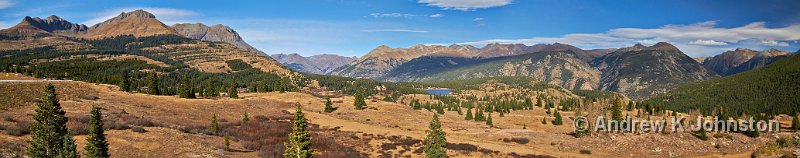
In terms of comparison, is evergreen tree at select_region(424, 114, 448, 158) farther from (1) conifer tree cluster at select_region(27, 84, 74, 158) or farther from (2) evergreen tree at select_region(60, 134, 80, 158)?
(1) conifer tree cluster at select_region(27, 84, 74, 158)

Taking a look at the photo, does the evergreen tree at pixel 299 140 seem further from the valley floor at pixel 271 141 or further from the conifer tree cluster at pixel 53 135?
the conifer tree cluster at pixel 53 135

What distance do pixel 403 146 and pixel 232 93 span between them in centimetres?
8403

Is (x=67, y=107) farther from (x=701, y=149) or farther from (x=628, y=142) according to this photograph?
(x=701, y=149)

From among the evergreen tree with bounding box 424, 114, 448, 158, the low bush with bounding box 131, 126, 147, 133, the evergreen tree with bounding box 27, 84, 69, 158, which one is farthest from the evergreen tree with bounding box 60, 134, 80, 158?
the evergreen tree with bounding box 424, 114, 448, 158

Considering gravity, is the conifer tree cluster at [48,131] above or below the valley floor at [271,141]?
above

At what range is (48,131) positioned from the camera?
37531mm

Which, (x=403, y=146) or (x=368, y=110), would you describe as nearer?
(x=403, y=146)

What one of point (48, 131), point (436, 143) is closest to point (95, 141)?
point (48, 131)

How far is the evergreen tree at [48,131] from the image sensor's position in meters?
36.2

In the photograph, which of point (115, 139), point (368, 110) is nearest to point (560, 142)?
point (368, 110)

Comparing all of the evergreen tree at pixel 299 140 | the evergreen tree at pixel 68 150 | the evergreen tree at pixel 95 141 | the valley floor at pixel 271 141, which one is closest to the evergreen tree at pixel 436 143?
the evergreen tree at pixel 299 140

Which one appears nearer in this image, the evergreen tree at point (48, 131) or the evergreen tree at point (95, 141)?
the evergreen tree at point (48, 131)

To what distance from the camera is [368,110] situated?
5389 inches

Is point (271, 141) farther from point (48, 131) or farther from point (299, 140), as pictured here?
point (48, 131)
